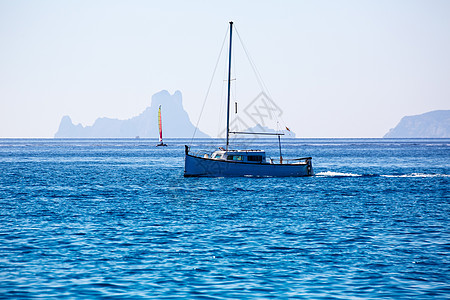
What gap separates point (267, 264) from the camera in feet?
64.5

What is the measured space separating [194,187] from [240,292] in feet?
119

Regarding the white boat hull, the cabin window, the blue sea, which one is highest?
the cabin window

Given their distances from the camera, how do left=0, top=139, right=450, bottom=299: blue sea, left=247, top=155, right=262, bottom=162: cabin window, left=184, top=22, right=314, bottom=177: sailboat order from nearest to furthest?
left=0, top=139, right=450, bottom=299: blue sea, left=184, top=22, right=314, bottom=177: sailboat, left=247, top=155, right=262, bottom=162: cabin window

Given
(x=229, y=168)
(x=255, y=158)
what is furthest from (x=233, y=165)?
(x=255, y=158)

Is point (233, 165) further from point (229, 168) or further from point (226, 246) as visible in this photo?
point (226, 246)

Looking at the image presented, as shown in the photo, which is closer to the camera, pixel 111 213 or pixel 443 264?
pixel 443 264

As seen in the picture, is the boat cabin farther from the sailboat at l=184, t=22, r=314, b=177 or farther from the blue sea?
the blue sea

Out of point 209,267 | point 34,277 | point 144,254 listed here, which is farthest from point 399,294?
point 34,277

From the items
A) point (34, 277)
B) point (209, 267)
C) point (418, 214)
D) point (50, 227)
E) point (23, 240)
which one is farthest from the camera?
point (418, 214)

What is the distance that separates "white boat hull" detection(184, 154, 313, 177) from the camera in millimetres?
57188

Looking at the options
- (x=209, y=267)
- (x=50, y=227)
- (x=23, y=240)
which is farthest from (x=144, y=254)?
(x=50, y=227)

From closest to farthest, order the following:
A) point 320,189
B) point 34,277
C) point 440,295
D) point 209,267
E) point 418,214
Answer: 1. point 440,295
2. point 34,277
3. point 209,267
4. point 418,214
5. point 320,189

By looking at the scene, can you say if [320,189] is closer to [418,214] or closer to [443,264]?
[418,214]

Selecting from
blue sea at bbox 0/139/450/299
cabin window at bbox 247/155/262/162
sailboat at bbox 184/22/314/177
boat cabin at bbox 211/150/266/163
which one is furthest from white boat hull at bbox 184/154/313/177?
blue sea at bbox 0/139/450/299
